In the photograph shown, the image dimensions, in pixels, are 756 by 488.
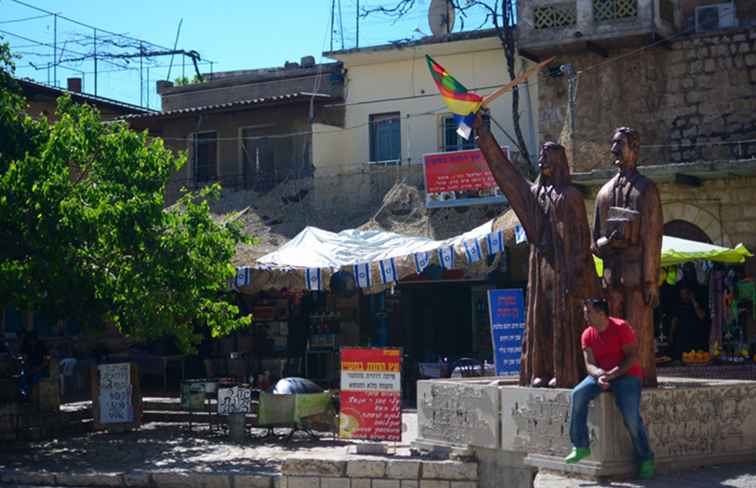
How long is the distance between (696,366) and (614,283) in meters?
6.35

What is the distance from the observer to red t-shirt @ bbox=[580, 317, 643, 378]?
9.31 m

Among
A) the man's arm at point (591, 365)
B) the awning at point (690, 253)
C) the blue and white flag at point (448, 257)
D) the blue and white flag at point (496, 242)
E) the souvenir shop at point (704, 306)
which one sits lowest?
the man's arm at point (591, 365)

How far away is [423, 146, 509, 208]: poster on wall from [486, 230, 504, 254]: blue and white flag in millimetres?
4121

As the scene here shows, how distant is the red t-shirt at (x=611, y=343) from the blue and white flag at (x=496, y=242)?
9.95 metres

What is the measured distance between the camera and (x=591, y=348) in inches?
371

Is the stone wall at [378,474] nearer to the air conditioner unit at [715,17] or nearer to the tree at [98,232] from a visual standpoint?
the tree at [98,232]

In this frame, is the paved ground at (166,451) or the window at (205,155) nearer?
the paved ground at (166,451)

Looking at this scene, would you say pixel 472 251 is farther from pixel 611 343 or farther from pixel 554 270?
pixel 611 343

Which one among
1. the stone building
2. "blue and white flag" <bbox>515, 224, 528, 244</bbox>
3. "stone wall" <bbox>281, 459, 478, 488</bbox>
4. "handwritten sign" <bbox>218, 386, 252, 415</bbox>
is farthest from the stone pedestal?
the stone building

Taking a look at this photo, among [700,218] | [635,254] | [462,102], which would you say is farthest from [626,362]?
[700,218]

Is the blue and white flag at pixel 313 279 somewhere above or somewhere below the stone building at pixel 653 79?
below

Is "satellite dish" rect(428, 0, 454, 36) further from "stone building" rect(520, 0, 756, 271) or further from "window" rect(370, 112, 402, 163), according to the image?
"stone building" rect(520, 0, 756, 271)

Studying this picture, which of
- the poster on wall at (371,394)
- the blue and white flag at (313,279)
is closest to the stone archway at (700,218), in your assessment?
the blue and white flag at (313,279)

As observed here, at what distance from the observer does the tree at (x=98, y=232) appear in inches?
576
